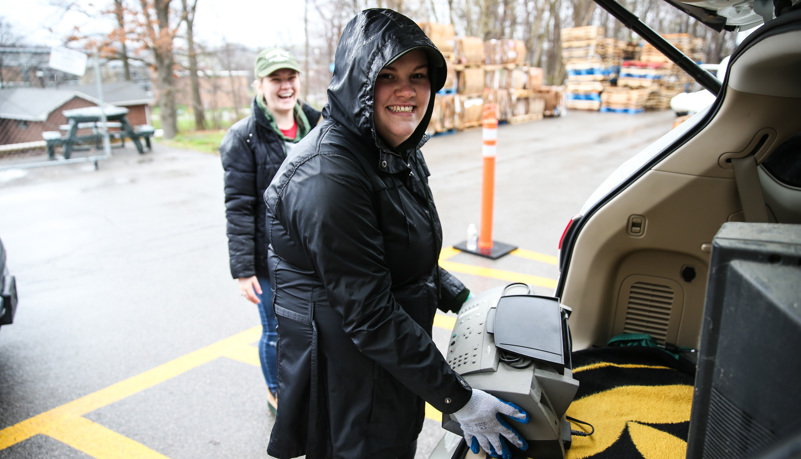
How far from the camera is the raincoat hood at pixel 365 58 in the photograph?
152 centimetres

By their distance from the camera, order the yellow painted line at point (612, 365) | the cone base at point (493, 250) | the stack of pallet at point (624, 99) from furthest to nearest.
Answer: the stack of pallet at point (624, 99) → the cone base at point (493, 250) → the yellow painted line at point (612, 365)

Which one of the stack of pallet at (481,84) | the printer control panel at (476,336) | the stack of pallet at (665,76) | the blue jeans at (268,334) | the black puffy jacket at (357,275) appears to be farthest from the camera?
the stack of pallet at (665,76)

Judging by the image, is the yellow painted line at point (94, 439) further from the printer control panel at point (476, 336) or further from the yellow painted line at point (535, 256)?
the yellow painted line at point (535, 256)

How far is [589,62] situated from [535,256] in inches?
644

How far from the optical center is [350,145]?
5.27 ft

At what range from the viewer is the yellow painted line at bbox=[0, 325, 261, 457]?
2.92 meters

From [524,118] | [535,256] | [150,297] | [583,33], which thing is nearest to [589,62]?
[583,33]

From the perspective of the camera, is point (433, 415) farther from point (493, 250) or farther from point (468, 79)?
point (468, 79)

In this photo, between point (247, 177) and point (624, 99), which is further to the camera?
point (624, 99)

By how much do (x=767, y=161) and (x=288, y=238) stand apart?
184 centimetres

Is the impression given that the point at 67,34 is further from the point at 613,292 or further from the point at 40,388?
the point at 613,292

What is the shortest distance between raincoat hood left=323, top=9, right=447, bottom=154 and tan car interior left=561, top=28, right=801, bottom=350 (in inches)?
40.1

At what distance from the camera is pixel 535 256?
18.6 feet

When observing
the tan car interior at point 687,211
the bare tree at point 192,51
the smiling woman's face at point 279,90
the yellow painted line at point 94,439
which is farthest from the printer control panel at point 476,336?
the bare tree at point 192,51
